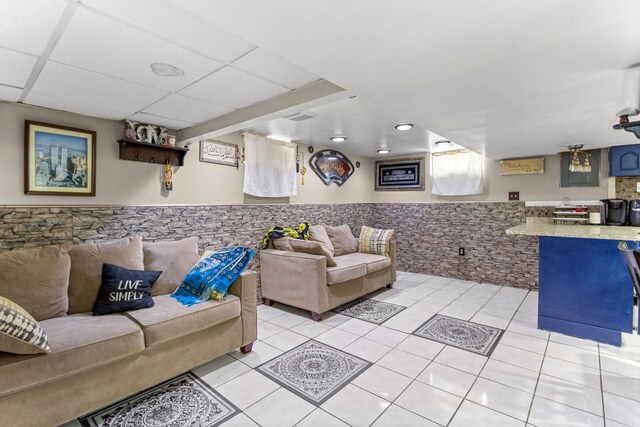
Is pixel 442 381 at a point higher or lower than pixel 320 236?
lower

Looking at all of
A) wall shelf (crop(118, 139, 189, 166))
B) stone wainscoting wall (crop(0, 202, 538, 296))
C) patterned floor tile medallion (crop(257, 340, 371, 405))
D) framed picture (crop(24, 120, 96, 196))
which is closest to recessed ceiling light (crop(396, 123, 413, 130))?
stone wainscoting wall (crop(0, 202, 538, 296))

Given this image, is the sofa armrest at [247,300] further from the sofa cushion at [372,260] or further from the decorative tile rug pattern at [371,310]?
the sofa cushion at [372,260]

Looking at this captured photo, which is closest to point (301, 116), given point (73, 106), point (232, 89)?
point (232, 89)

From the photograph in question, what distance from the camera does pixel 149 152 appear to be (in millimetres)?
3086

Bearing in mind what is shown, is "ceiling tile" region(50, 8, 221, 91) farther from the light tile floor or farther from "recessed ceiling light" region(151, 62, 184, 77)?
the light tile floor

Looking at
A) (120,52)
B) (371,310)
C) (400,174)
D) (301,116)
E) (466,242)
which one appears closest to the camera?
(120,52)

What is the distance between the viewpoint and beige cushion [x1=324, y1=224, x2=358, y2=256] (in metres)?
4.54

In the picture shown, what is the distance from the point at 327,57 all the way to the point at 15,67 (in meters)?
1.83

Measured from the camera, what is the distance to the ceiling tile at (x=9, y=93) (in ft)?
7.01

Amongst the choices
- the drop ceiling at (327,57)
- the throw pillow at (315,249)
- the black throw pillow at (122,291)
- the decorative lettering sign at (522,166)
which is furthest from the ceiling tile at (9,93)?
the decorative lettering sign at (522,166)

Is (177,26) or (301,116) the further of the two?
(301,116)

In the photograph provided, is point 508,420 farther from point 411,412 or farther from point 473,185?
point 473,185

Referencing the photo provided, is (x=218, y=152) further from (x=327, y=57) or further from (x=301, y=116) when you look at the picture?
(x=327, y=57)

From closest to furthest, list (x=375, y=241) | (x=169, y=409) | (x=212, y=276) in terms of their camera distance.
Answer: (x=169, y=409) < (x=212, y=276) < (x=375, y=241)
